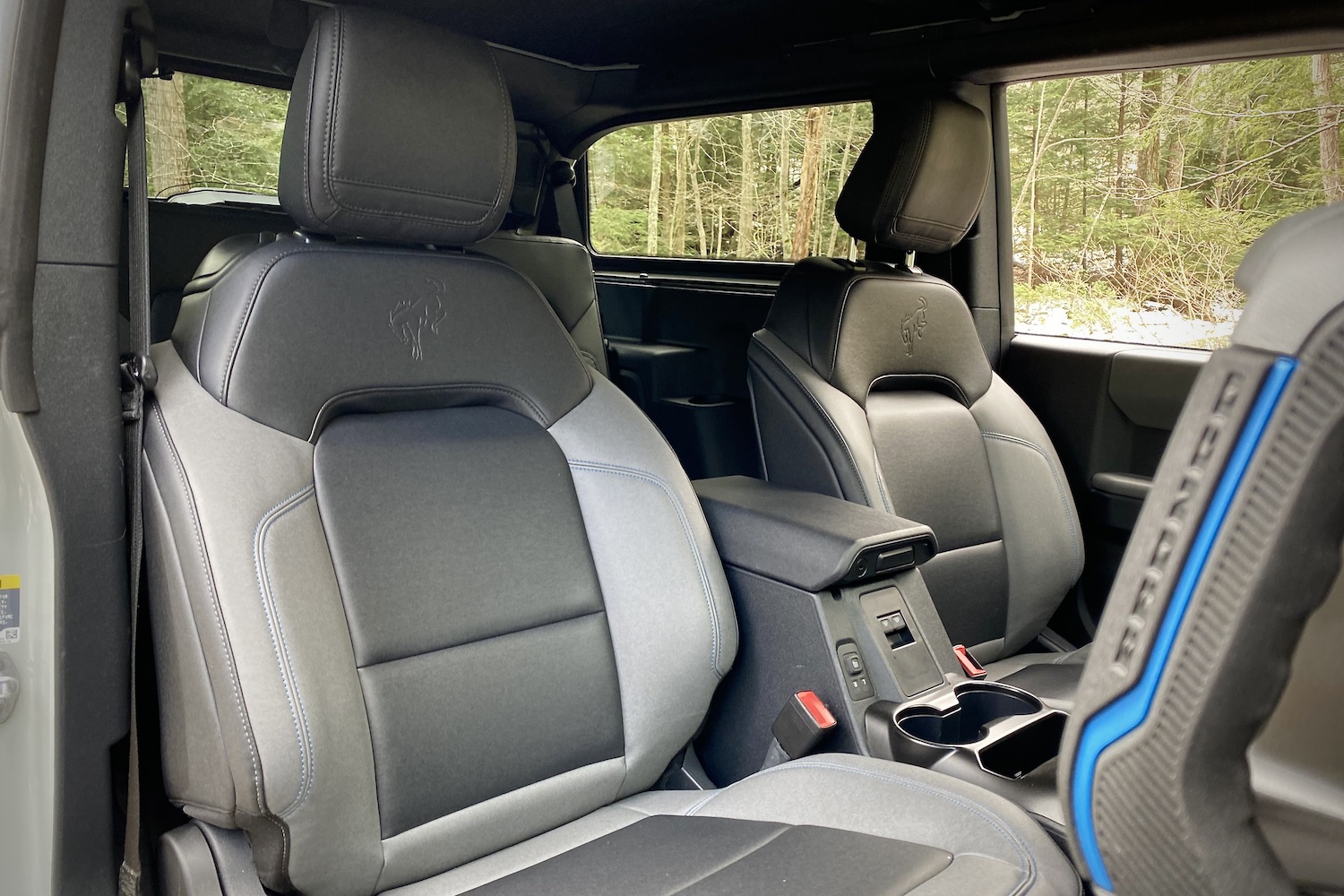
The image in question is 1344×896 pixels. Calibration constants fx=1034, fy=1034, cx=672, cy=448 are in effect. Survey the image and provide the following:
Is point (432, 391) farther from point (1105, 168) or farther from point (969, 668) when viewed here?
point (1105, 168)

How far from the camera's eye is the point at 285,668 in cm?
121

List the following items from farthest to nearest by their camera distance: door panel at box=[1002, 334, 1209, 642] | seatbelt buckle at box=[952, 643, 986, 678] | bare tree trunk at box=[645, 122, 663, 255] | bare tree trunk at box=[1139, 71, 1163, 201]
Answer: bare tree trunk at box=[645, 122, 663, 255] → door panel at box=[1002, 334, 1209, 642] → bare tree trunk at box=[1139, 71, 1163, 201] → seatbelt buckle at box=[952, 643, 986, 678]

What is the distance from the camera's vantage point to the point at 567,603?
5.06 feet

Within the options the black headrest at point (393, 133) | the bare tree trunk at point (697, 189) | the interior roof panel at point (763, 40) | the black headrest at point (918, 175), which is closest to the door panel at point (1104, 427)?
the black headrest at point (918, 175)

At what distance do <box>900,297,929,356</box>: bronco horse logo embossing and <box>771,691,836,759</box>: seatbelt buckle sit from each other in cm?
99

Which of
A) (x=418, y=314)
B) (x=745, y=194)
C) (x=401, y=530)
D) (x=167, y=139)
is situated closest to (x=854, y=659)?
(x=401, y=530)

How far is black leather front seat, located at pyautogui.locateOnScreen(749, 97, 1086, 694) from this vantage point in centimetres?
224

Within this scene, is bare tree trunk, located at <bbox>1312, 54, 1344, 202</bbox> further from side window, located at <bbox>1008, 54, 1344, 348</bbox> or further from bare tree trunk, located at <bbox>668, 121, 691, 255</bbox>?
bare tree trunk, located at <bbox>668, 121, 691, 255</bbox>

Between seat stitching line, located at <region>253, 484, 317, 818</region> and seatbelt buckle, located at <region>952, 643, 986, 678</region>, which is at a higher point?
seat stitching line, located at <region>253, 484, 317, 818</region>

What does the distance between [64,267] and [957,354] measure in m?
1.87

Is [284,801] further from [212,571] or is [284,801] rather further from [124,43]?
[124,43]

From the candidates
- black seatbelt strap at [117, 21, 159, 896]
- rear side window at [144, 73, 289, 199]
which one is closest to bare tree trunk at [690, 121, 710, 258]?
rear side window at [144, 73, 289, 199]

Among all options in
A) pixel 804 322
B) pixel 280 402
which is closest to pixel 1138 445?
pixel 804 322

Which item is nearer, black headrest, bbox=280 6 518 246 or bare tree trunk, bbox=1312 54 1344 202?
black headrest, bbox=280 6 518 246
